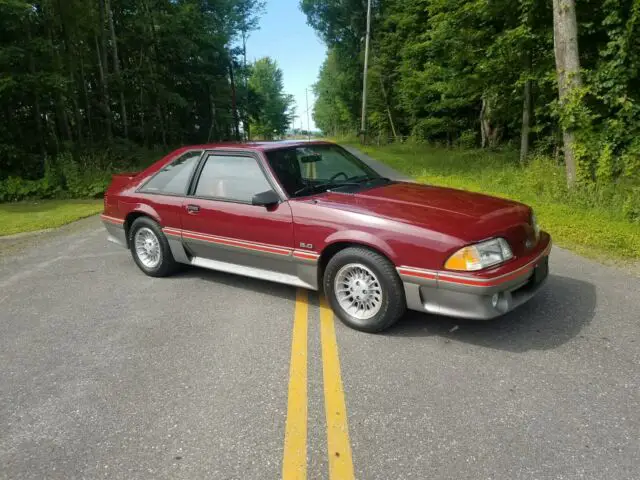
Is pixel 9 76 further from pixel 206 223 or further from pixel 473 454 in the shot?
pixel 473 454

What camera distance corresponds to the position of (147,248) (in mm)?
5633

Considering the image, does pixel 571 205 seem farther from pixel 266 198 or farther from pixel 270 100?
pixel 270 100

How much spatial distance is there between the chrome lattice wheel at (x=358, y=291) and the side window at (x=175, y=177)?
2242 mm

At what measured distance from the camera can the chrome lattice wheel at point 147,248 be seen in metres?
5.53

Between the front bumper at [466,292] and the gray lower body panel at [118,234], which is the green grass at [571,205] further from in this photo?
the gray lower body panel at [118,234]

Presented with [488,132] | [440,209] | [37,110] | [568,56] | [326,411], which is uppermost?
[37,110]

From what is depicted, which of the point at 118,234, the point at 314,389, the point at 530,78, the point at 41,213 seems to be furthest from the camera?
the point at 530,78

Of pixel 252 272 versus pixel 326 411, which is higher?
pixel 252 272

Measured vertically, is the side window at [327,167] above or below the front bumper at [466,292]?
above

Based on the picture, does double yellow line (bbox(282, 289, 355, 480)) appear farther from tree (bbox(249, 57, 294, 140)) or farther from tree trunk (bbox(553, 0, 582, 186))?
tree (bbox(249, 57, 294, 140))

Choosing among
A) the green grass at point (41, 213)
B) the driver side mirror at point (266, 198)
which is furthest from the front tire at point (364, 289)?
the green grass at point (41, 213)

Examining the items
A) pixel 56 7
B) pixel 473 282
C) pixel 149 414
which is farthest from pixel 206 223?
pixel 56 7

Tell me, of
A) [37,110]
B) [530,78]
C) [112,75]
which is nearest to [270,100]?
[112,75]

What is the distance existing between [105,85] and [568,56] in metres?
21.1
